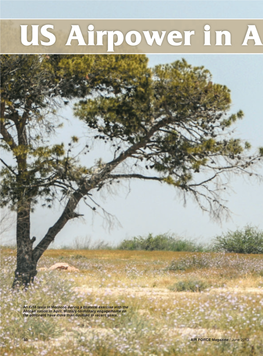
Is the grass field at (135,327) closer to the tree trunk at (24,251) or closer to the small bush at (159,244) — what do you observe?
the tree trunk at (24,251)

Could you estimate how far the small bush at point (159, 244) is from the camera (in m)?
30.0

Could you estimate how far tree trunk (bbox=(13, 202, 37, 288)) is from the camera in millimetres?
11031

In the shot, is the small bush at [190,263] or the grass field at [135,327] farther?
the small bush at [190,263]

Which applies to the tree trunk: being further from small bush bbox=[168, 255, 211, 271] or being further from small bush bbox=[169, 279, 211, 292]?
small bush bbox=[168, 255, 211, 271]

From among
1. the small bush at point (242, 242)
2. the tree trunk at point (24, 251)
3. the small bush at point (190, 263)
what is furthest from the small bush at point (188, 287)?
the small bush at point (242, 242)

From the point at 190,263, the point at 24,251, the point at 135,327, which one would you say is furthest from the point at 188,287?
the point at 190,263

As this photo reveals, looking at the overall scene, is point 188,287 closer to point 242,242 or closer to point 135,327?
point 135,327

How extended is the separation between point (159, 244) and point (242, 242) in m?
5.55

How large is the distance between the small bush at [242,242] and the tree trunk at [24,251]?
1890cm

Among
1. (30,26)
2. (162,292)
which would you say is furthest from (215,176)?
(30,26)

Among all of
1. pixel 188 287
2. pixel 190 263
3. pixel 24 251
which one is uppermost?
pixel 24 251

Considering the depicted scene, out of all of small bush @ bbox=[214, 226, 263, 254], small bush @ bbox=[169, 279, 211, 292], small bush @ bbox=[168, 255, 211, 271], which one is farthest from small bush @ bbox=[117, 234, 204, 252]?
small bush @ bbox=[169, 279, 211, 292]

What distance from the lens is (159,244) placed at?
30375mm

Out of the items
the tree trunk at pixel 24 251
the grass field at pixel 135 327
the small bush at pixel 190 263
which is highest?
the tree trunk at pixel 24 251
